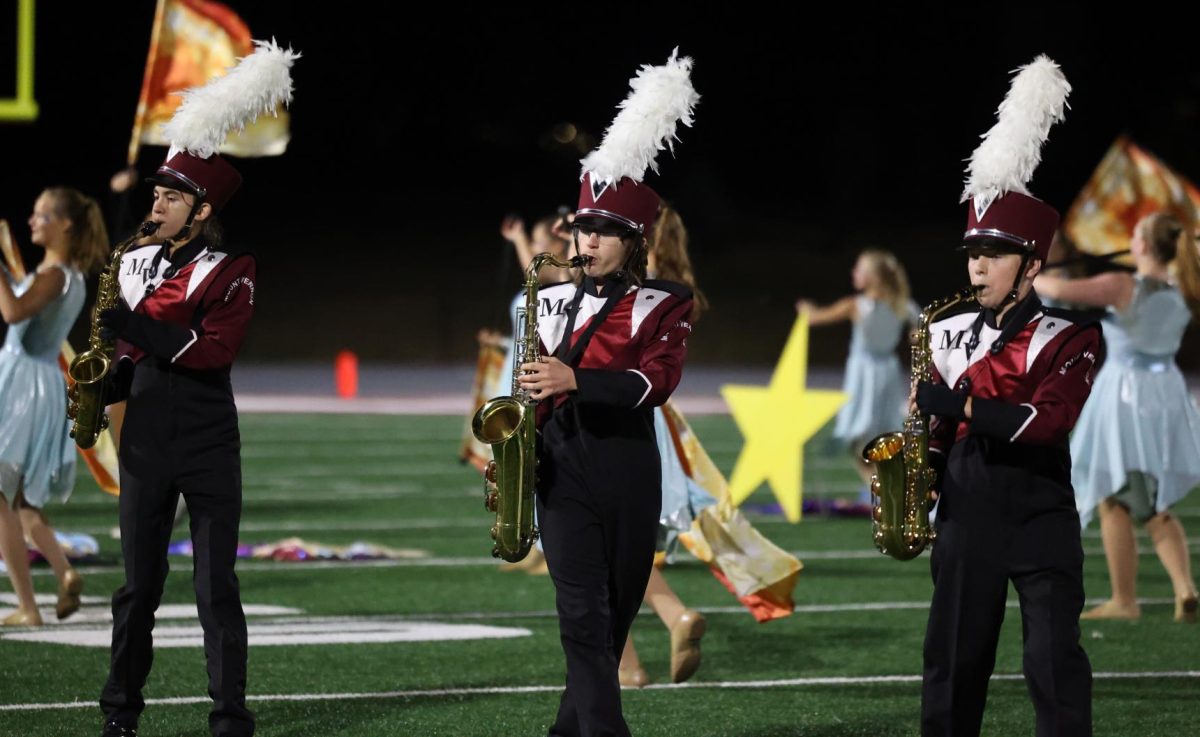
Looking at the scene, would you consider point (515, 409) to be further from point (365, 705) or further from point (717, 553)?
point (717, 553)

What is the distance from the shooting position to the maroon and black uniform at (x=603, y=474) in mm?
4906

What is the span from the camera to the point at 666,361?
5.04 metres

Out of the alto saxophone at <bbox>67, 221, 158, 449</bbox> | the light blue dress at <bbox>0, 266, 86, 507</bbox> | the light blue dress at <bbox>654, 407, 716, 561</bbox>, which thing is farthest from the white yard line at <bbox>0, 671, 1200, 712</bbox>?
the light blue dress at <bbox>0, 266, 86, 507</bbox>

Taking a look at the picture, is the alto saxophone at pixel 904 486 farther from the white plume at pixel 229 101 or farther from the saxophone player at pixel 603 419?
the white plume at pixel 229 101

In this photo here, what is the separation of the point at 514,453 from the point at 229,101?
4.84 feet

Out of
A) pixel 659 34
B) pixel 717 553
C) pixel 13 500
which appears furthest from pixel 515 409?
pixel 659 34

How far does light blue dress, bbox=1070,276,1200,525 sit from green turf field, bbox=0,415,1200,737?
0.63 metres

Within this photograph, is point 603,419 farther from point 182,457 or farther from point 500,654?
point 500,654

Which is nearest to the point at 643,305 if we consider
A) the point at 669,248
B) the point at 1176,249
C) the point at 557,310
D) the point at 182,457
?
the point at 557,310

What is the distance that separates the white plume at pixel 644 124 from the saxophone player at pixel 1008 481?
34.2 inches

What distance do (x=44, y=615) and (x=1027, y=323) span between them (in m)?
5.05

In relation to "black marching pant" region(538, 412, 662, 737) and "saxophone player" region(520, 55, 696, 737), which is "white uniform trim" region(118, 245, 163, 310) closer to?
"saxophone player" region(520, 55, 696, 737)

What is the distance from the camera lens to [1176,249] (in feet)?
27.4

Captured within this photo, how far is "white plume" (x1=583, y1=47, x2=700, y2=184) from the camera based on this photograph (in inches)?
203
